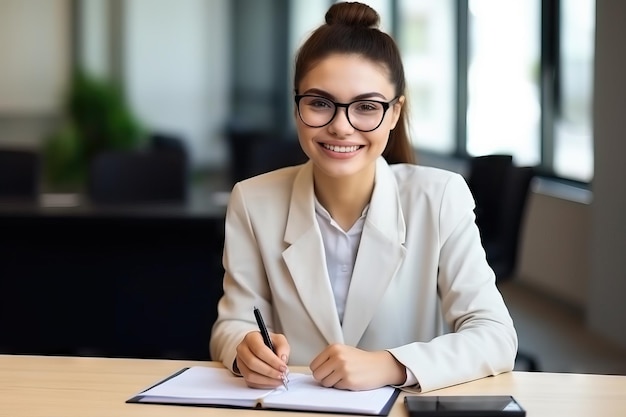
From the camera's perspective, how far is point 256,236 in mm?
1991

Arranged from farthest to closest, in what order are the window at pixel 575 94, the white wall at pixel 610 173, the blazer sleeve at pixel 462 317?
the window at pixel 575 94 → the white wall at pixel 610 173 → the blazer sleeve at pixel 462 317

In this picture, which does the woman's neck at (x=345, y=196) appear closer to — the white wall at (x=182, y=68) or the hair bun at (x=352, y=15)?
the hair bun at (x=352, y=15)

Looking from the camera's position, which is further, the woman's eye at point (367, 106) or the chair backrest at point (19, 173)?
the chair backrest at point (19, 173)

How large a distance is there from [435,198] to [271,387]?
0.55m

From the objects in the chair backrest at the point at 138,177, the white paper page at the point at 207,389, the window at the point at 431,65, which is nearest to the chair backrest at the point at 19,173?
the chair backrest at the point at 138,177

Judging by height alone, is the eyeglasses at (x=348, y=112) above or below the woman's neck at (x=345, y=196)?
above

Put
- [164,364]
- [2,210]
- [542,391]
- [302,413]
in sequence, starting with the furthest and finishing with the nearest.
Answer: [2,210] → [164,364] → [542,391] → [302,413]

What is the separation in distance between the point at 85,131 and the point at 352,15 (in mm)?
5365

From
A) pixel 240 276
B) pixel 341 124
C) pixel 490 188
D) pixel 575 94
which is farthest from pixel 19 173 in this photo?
pixel 575 94

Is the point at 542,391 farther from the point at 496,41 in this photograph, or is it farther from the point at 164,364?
the point at 496,41

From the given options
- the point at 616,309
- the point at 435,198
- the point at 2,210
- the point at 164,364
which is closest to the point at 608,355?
the point at 616,309

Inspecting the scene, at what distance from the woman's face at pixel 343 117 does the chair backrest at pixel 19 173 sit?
2831 millimetres

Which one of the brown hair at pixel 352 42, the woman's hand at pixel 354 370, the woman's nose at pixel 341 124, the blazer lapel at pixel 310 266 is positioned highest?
the brown hair at pixel 352 42

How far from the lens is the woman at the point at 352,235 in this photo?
6.01 feet
